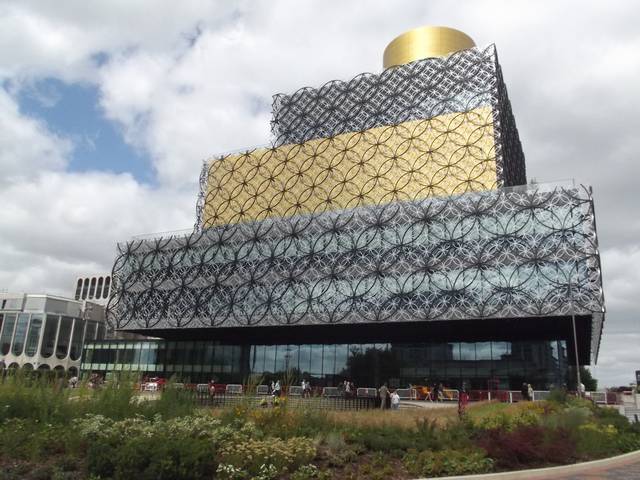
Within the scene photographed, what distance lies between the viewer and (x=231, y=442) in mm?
11547

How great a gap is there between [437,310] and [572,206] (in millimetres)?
13773

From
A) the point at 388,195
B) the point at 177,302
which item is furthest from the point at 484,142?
the point at 177,302

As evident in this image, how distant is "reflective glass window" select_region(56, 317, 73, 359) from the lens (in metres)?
110

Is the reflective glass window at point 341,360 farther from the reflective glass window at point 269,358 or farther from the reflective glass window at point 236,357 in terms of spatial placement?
the reflective glass window at point 236,357

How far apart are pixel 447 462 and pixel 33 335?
11498 cm

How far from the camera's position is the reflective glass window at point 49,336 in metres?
108

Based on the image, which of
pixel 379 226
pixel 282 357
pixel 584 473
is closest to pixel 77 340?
pixel 282 357

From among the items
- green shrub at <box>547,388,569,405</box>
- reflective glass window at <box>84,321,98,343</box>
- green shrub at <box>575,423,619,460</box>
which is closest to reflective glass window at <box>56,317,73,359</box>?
reflective glass window at <box>84,321,98,343</box>

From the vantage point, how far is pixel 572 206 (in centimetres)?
4269

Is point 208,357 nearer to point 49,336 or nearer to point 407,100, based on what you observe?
point 407,100

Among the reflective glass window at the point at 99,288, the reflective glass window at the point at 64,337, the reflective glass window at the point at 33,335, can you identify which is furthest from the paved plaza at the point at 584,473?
the reflective glass window at the point at 99,288

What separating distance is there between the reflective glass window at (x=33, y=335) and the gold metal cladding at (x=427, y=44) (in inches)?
3435

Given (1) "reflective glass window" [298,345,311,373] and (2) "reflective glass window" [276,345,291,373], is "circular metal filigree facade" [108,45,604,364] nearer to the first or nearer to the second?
(1) "reflective glass window" [298,345,311,373]

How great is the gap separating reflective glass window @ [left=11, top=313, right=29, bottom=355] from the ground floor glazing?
1874 inches
